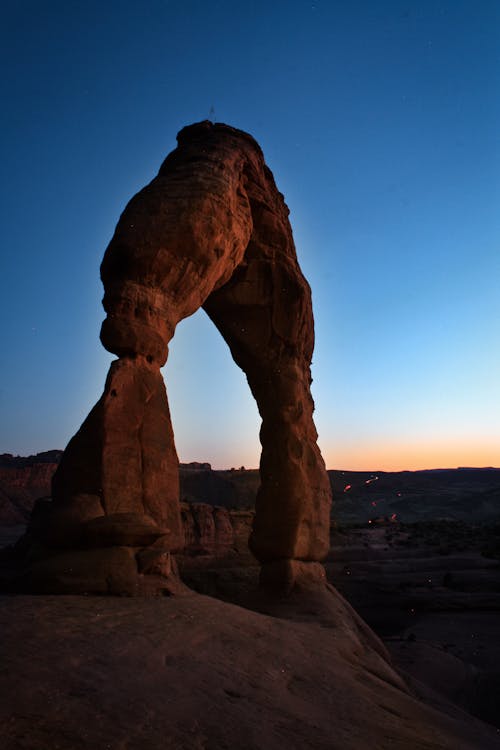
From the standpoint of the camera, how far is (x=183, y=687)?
8.64ft

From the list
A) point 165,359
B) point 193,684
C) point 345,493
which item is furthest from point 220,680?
point 345,493

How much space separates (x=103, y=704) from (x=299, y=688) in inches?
63.8

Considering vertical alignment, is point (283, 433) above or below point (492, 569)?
above

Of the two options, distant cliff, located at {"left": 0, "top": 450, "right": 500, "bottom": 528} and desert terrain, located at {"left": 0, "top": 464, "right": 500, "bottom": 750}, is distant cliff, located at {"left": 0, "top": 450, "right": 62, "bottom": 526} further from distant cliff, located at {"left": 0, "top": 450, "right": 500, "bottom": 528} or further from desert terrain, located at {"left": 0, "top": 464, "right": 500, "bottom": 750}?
desert terrain, located at {"left": 0, "top": 464, "right": 500, "bottom": 750}

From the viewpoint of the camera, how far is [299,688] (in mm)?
3316

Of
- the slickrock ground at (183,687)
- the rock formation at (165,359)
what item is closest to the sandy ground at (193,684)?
the slickrock ground at (183,687)

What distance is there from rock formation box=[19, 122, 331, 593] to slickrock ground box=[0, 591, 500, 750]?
3.65 feet

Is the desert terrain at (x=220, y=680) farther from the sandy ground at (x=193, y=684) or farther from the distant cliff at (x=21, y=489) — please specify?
the distant cliff at (x=21, y=489)

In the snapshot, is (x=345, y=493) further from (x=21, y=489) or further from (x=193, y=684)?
(x=193, y=684)

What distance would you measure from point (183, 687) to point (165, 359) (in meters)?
5.41

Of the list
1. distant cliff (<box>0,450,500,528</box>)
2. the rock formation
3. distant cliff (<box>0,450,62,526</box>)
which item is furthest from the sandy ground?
distant cliff (<box>0,450,62,526</box>)

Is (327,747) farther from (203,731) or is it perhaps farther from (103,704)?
(103,704)

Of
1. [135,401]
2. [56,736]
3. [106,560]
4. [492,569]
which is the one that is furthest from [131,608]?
[492,569]

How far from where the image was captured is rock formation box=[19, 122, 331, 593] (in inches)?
222
